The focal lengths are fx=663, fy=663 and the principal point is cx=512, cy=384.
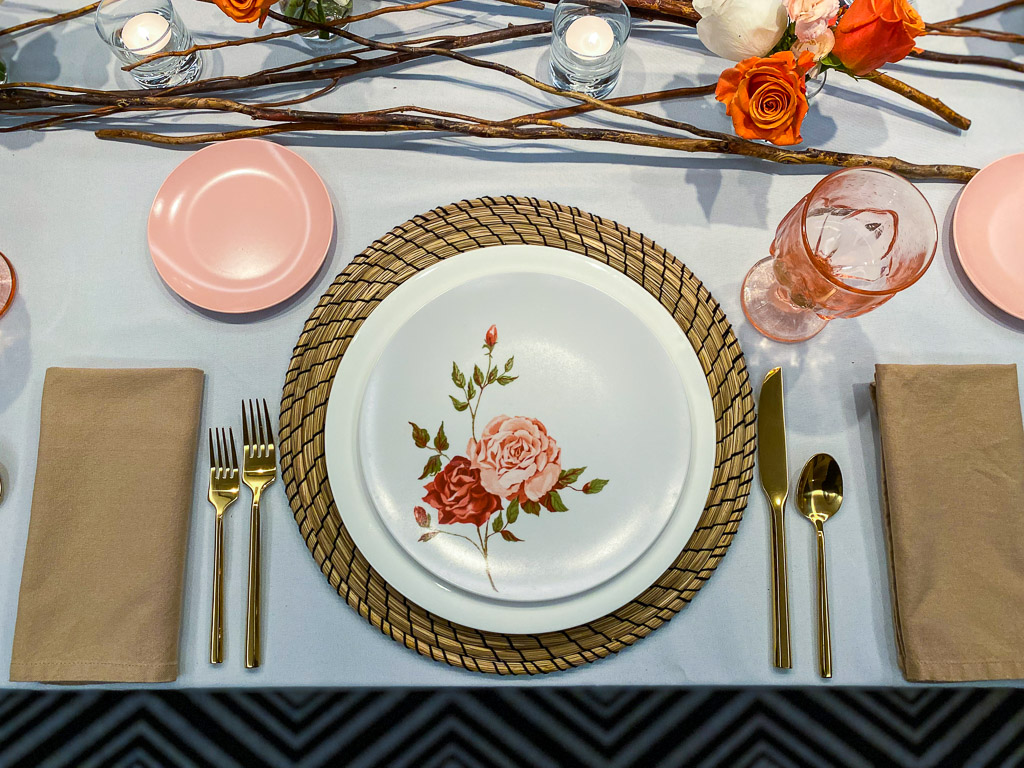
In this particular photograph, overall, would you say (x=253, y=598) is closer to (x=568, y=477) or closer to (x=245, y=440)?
(x=245, y=440)

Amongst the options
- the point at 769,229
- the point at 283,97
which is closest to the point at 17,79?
the point at 283,97

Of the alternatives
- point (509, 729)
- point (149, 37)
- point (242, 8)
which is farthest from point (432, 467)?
point (509, 729)

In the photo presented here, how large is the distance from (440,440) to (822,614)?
38 cm

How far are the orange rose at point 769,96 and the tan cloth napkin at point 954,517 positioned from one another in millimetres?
251

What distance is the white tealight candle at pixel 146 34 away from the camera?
68 centimetres

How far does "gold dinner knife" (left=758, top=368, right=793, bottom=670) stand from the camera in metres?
0.59

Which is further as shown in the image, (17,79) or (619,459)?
(17,79)

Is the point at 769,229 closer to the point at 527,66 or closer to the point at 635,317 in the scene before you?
the point at 635,317

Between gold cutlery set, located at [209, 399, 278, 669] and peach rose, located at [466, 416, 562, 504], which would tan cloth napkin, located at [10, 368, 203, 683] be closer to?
gold cutlery set, located at [209, 399, 278, 669]

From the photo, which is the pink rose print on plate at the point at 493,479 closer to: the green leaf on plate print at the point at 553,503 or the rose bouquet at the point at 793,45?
the green leaf on plate print at the point at 553,503

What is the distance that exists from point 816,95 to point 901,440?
1.26ft

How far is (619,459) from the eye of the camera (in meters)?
0.59

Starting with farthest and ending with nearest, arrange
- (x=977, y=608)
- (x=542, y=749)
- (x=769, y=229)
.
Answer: (x=542, y=749) → (x=769, y=229) → (x=977, y=608)

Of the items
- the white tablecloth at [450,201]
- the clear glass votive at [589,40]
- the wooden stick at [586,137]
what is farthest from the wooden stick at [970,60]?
the clear glass votive at [589,40]
